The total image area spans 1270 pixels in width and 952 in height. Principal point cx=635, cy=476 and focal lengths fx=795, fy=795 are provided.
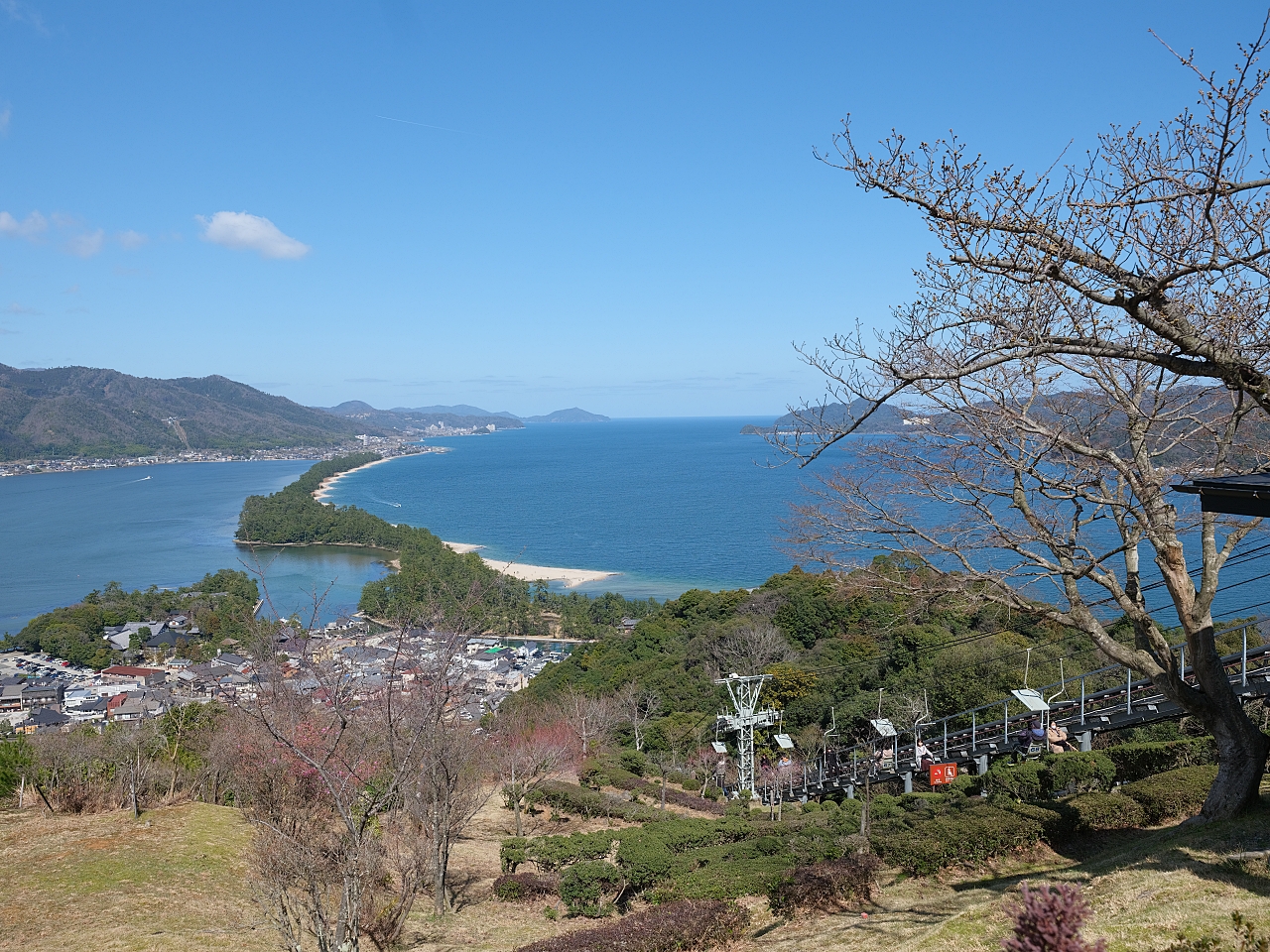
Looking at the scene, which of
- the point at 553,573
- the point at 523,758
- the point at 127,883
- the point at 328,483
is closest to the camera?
the point at 127,883

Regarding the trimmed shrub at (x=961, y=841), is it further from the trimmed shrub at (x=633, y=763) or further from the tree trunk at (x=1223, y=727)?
the trimmed shrub at (x=633, y=763)

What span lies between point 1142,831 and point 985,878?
1615mm

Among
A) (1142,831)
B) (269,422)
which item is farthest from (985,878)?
(269,422)

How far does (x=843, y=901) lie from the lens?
248 inches

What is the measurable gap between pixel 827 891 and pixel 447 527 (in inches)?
2396

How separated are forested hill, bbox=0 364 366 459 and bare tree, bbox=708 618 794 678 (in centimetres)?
14909

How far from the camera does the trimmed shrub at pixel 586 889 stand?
772cm

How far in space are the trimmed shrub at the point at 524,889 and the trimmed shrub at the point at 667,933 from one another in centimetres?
209

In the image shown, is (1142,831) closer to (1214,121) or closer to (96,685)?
(1214,121)

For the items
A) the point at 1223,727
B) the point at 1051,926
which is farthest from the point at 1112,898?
the point at 1051,926

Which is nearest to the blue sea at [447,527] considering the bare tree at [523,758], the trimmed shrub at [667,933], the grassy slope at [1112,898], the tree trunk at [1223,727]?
the bare tree at [523,758]

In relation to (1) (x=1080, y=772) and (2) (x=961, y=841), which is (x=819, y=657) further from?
(2) (x=961, y=841)

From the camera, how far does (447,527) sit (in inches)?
2552

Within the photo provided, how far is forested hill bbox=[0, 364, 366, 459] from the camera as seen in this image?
468 ft
